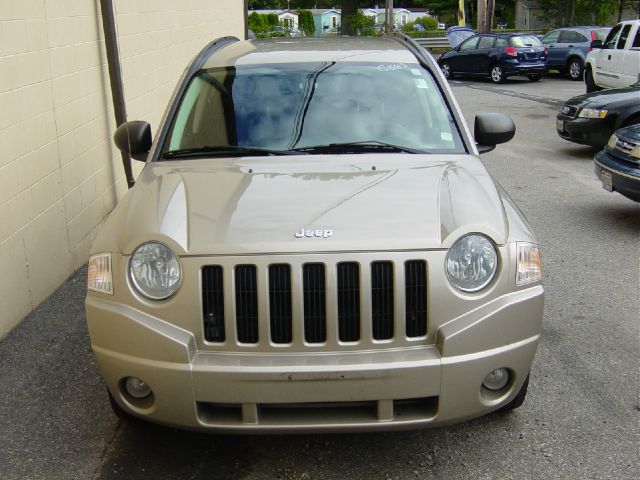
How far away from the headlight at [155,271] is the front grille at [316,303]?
15 cm

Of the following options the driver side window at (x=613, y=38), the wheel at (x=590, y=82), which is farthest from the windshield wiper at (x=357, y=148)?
the wheel at (x=590, y=82)

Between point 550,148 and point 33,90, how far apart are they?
30.9 feet

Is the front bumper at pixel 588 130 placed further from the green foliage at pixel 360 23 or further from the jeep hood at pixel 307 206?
the green foliage at pixel 360 23

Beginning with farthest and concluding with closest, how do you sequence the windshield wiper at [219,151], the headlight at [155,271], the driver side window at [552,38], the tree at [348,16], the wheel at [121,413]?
the tree at [348,16] < the driver side window at [552,38] < the windshield wiper at [219,151] < the wheel at [121,413] < the headlight at [155,271]

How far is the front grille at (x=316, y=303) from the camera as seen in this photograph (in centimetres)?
334

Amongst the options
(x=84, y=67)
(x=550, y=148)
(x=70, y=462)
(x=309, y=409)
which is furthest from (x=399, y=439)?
(x=550, y=148)

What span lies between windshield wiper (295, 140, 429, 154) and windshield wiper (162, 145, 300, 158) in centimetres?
11

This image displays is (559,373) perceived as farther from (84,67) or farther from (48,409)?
(84,67)

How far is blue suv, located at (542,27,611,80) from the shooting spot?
83.5 feet

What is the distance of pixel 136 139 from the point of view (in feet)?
16.3

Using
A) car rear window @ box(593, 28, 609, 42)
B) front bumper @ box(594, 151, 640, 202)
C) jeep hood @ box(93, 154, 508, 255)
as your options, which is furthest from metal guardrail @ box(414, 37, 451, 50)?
jeep hood @ box(93, 154, 508, 255)

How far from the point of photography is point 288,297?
3355mm

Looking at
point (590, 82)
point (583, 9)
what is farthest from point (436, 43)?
point (590, 82)

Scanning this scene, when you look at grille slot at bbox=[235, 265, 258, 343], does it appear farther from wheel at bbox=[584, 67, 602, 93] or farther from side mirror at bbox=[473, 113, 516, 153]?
wheel at bbox=[584, 67, 602, 93]
